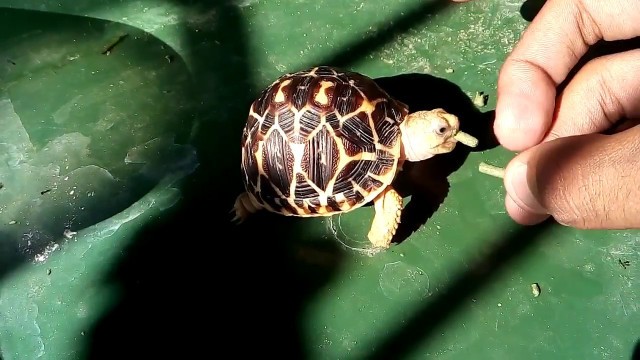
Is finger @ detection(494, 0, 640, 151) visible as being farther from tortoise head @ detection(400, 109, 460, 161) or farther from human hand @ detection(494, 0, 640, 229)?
tortoise head @ detection(400, 109, 460, 161)

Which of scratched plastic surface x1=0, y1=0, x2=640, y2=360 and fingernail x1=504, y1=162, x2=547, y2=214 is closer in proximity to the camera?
fingernail x1=504, y1=162, x2=547, y2=214

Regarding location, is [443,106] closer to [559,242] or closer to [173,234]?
[559,242]

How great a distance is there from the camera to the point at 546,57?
130 centimetres

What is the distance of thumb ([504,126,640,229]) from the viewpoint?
871 mm

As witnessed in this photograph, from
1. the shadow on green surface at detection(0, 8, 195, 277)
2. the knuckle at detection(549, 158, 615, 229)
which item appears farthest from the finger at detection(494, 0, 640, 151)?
the shadow on green surface at detection(0, 8, 195, 277)

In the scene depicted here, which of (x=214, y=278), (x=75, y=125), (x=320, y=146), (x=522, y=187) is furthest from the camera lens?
(x=75, y=125)

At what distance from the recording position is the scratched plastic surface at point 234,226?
1287 millimetres

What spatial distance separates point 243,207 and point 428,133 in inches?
17.3

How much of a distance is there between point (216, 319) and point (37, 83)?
828mm

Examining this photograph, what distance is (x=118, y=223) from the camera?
145 cm

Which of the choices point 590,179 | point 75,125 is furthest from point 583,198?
point 75,125

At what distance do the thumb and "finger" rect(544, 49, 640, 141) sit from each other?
31cm

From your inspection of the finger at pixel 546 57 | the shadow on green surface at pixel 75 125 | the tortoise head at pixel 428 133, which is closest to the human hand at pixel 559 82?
the finger at pixel 546 57

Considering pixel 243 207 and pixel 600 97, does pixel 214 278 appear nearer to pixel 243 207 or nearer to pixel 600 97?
pixel 243 207
